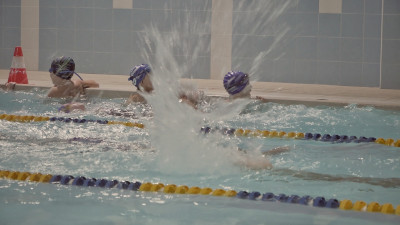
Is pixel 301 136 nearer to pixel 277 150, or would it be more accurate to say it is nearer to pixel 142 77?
pixel 277 150

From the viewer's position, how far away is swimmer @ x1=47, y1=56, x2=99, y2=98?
8.01 m

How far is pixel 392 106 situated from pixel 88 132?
3493 mm

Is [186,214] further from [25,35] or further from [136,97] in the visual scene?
[25,35]

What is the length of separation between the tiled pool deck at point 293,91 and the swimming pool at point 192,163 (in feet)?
0.56

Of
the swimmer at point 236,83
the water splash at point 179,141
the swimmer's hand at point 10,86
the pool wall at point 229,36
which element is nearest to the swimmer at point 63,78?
the swimmer's hand at point 10,86

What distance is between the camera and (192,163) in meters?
5.23

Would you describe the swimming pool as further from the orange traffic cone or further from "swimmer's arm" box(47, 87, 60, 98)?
the orange traffic cone

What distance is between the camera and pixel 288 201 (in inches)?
159

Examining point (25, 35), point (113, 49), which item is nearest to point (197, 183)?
point (113, 49)

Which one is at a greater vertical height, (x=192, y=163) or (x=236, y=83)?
(x=236, y=83)

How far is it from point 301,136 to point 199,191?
260cm

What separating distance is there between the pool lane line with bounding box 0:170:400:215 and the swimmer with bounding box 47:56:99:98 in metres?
3.38

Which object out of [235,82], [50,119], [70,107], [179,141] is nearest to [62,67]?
[70,107]

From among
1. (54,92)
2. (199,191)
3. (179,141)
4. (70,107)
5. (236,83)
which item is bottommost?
(199,191)
